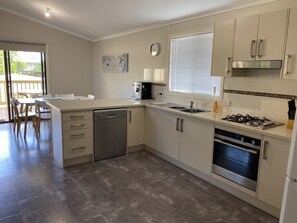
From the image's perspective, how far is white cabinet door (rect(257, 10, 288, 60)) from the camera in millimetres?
2258

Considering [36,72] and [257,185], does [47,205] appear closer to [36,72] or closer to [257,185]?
[257,185]

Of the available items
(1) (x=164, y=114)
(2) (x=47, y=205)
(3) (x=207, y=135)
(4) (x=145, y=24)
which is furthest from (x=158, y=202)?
(4) (x=145, y=24)

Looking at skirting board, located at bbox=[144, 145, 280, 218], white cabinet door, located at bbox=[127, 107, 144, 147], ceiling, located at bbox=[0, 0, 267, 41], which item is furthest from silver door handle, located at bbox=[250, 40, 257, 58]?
white cabinet door, located at bbox=[127, 107, 144, 147]

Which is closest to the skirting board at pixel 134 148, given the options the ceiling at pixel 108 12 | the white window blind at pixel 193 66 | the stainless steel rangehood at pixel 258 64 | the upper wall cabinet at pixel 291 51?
the white window blind at pixel 193 66

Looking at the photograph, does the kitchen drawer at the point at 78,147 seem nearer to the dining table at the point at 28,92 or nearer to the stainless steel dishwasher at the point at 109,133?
the stainless steel dishwasher at the point at 109,133

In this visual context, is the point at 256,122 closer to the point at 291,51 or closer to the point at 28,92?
the point at 291,51

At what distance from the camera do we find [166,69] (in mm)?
4113

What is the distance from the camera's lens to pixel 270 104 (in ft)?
8.85

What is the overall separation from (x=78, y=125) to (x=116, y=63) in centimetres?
270

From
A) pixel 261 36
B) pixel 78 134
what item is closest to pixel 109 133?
pixel 78 134

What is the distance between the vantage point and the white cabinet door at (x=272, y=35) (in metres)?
2.26

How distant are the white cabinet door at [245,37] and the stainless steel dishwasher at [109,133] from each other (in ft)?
6.24

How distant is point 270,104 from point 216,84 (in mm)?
867

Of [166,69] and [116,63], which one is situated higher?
[116,63]
